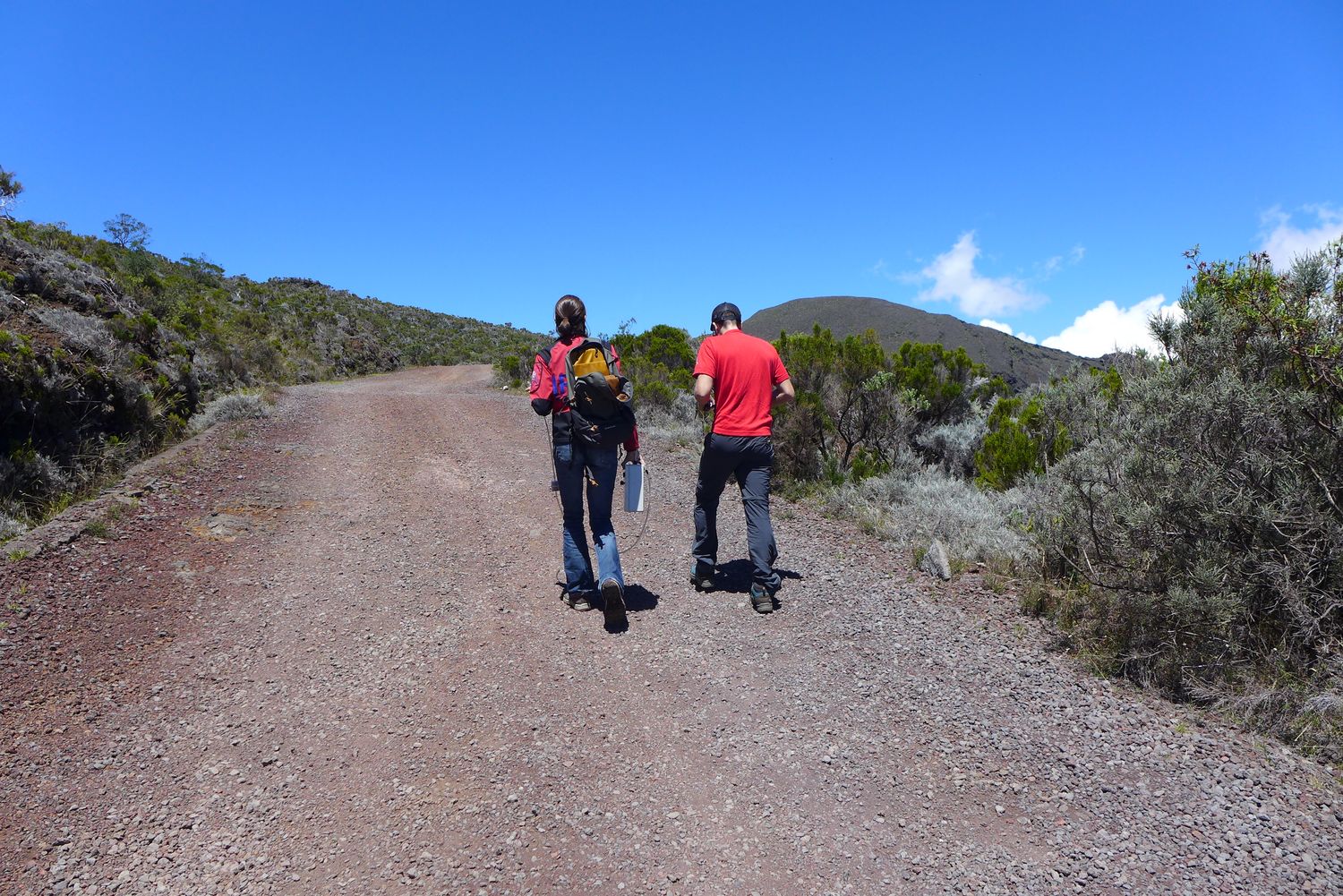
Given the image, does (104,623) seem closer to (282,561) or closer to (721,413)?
(282,561)

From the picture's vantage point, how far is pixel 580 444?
15.5 ft

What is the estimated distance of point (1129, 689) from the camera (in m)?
3.94

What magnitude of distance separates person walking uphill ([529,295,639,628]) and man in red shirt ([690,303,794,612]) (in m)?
0.65

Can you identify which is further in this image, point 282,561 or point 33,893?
point 282,561

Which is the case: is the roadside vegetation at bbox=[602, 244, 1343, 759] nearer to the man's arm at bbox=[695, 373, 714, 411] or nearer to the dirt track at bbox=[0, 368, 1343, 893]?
the dirt track at bbox=[0, 368, 1343, 893]

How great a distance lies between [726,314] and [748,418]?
81 centimetres

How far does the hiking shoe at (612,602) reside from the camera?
180 inches

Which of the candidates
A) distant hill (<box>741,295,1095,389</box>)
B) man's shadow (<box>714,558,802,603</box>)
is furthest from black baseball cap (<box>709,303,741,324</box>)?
distant hill (<box>741,295,1095,389</box>)

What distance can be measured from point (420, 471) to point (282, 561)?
2946mm

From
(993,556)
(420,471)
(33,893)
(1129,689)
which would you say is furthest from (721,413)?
(420,471)

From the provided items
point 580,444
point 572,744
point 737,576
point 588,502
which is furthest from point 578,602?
point 572,744

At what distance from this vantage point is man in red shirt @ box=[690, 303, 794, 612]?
507 centimetres

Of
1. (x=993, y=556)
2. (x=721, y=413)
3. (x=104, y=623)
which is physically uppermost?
(x=721, y=413)

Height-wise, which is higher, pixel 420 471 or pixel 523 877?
pixel 420 471
